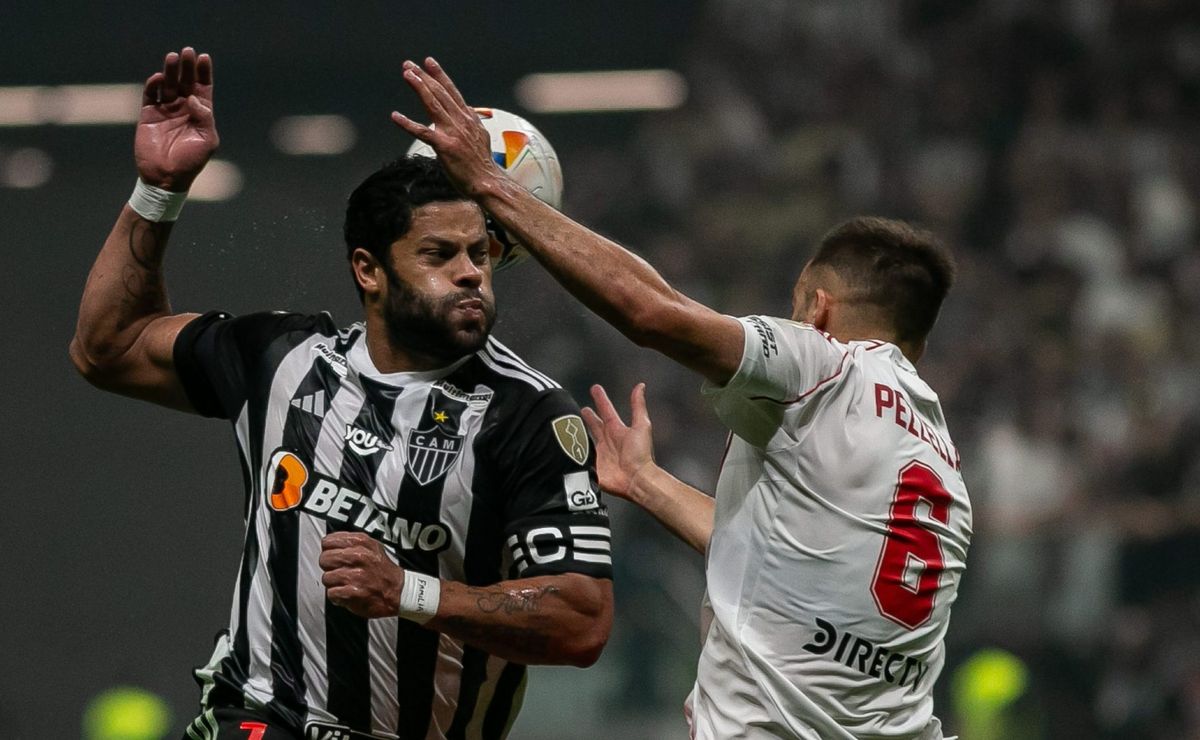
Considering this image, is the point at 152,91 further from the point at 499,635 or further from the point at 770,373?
the point at 770,373

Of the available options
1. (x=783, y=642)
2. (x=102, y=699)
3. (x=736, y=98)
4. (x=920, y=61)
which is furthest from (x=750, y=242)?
(x=783, y=642)

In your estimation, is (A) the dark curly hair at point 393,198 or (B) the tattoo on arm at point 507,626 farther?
(A) the dark curly hair at point 393,198

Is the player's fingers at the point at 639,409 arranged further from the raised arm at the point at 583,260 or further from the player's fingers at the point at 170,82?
the player's fingers at the point at 170,82

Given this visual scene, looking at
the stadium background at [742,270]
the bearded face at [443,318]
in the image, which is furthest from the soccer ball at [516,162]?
the stadium background at [742,270]

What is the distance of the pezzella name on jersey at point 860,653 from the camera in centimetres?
309

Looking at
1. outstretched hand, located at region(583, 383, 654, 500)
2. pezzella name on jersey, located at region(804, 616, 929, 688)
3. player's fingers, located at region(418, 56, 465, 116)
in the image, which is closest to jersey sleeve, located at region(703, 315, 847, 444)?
pezzella name on jersey, located at region(804, 616, 929, 688)

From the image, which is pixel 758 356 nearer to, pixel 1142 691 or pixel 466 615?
pixel 466 615

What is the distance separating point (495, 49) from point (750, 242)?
1.81 meters

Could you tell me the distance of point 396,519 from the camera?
3318 mm

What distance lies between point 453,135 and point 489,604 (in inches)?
37.7

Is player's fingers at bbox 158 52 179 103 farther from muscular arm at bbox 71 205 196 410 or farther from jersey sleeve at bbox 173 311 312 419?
jersey sleeve at bbox 173 311 312 419

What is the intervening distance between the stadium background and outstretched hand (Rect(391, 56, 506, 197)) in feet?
9.50

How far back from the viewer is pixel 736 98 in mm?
9281

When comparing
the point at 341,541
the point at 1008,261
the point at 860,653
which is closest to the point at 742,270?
the point at 1008,261
